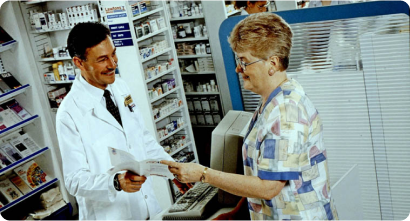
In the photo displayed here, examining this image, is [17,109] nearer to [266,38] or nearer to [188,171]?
[188,171]

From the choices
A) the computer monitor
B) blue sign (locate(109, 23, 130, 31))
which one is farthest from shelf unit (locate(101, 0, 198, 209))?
the computer monitor

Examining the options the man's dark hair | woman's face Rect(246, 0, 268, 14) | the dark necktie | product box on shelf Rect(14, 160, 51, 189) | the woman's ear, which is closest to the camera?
the woman's ear

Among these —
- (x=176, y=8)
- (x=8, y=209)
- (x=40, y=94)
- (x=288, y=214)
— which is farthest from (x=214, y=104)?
(x=288, y=214)

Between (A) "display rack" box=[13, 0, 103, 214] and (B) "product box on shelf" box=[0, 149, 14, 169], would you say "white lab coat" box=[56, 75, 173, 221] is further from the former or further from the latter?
(A) "display rack" box=[13, 0, 103, 214]

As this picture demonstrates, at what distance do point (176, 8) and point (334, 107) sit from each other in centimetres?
481

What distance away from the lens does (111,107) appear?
324 cm

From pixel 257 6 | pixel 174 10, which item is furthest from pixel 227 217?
pixel 174 10

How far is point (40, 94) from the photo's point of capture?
6.14 metres

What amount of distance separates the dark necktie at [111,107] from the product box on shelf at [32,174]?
3.26 meters

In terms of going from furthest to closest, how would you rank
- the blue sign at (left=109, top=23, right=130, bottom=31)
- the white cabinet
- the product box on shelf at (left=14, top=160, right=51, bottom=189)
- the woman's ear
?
the white cabinet < the product box on shelf at (left=14, top=160, right=51, bottom=189) < the blue sign at (left=109, top=23, right=130, bottom=31) < the woman's ear

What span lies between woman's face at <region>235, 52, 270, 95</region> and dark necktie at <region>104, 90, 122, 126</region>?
1302mm

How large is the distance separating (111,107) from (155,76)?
2.89 m

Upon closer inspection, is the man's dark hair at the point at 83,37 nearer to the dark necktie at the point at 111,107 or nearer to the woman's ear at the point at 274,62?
the dark necktie at the point at 111,107

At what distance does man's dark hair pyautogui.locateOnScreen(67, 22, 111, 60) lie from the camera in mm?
2963
